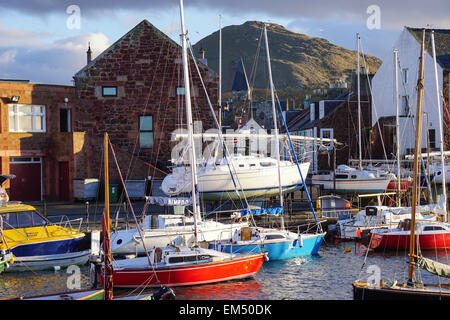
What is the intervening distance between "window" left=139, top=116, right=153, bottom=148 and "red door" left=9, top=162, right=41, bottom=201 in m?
7.18

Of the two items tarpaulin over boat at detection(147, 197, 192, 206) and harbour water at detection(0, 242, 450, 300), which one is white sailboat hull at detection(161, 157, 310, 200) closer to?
tarpaulin over boat at detection(147, 197, 192, 206)

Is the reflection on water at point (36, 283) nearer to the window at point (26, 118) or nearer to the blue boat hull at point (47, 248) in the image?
the blue boat hull at point (47, 248)

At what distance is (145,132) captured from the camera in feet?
148

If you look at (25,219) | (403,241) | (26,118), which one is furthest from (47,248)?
(403,241)

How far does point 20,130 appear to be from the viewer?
135 ft

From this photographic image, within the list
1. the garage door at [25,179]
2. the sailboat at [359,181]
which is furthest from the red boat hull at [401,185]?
the garage door at [25,179]

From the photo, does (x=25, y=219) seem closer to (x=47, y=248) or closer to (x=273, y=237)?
(x=47, y=248)

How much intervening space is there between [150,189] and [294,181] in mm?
9433

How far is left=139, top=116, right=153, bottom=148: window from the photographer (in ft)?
148

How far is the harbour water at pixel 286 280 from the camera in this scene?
928 inches

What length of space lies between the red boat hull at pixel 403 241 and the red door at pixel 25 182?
21615mm

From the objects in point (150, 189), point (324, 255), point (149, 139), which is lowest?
point (324, 255)
